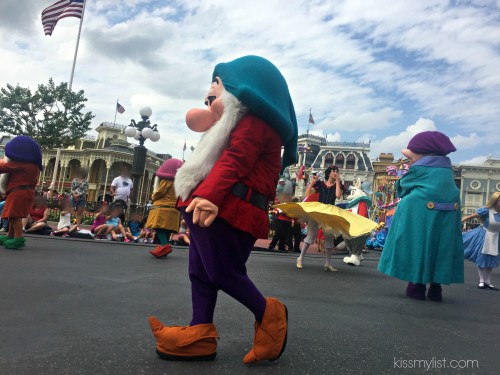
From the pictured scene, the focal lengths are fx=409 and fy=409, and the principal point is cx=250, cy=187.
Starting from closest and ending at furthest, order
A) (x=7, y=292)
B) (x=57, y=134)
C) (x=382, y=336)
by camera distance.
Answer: (x=382, y=336) < (x=7, y=292) < (x=57, y=134)

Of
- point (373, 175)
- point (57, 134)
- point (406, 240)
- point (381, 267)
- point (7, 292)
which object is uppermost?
point (373, 175)

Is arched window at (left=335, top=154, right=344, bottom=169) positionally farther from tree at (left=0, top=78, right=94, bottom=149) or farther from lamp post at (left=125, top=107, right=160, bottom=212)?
A: lamp post at (left=125, top=107, right=160, bottom=212)

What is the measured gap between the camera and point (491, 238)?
638cm

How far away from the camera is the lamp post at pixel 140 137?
12.7 m

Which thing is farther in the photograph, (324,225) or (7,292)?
(324,225)

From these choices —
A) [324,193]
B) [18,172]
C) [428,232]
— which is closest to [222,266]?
[428,232]

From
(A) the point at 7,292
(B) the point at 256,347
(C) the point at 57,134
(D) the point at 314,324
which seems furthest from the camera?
(C) the point at 57,134

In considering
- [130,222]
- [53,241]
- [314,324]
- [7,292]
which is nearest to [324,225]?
[314,324]

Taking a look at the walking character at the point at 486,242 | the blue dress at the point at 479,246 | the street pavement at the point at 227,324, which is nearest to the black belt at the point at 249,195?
the street pavement at the point at 227,324

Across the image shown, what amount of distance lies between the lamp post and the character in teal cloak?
9.60 m

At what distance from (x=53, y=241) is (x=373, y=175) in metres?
63.2

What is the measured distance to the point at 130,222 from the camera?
423 inches

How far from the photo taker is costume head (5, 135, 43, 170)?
222 inches

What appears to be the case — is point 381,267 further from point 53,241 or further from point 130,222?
point 130,222
